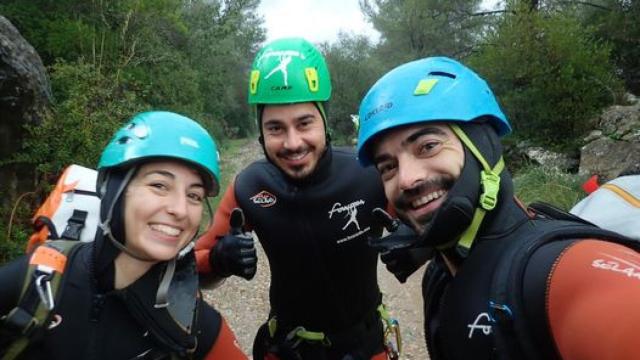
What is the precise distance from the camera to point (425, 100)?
6.16 ft

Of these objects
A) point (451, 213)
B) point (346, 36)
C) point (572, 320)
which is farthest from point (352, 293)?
point (346, 36)

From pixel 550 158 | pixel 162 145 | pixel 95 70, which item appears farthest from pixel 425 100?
pixel 550 158

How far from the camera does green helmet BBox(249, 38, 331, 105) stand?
2953 mm

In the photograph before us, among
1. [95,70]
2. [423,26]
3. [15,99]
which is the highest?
A: [423,26]

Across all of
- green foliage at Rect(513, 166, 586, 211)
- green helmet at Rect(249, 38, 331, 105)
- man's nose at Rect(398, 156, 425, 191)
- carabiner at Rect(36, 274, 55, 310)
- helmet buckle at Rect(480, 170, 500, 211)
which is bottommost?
green foliage at Rect(513, 166, 586, 211)

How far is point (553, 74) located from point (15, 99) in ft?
42.9

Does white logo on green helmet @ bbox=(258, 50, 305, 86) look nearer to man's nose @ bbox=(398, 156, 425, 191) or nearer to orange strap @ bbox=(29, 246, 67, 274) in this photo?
man's nose @ bbox=(398, 156, 425, 191)

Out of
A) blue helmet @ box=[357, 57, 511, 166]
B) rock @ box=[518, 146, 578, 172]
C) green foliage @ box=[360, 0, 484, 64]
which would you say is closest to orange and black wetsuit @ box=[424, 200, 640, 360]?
blue helmet @ box=[357, 57, 511, 166]

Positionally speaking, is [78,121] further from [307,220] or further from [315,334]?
[315,334]

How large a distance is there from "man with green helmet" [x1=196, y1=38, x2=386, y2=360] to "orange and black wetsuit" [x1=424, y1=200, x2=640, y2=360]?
4.39ft

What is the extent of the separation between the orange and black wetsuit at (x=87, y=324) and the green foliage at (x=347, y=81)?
25764 mm

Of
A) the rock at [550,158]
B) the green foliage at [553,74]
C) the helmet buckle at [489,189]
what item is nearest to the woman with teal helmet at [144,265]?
the helmet buckle at [489,189]

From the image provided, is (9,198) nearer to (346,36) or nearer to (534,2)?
(534,2)

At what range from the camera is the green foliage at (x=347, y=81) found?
2889 centimetres
